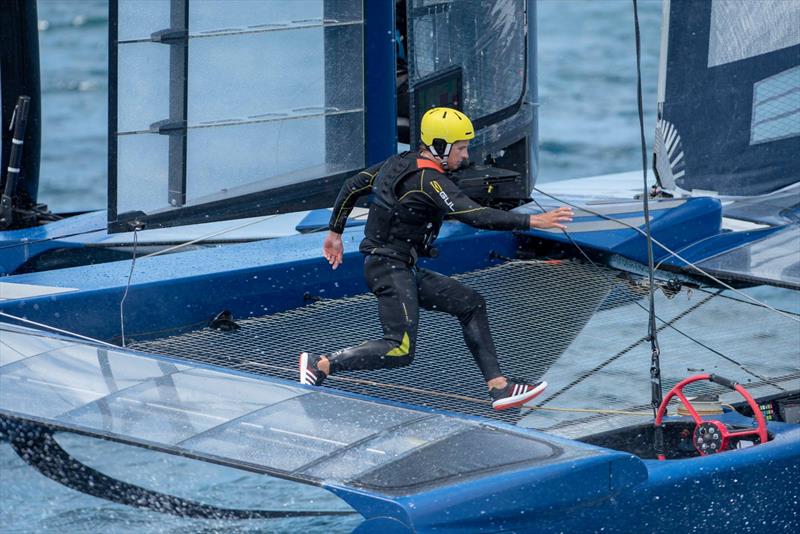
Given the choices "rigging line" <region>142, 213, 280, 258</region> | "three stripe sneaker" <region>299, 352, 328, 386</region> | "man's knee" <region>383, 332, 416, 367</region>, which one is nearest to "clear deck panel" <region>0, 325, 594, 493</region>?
"three stripe sneaker" <region>299, 352, 328, 386</region>

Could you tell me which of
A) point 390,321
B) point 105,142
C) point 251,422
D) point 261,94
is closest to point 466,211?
point 390,321

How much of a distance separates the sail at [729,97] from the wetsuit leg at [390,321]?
195cm

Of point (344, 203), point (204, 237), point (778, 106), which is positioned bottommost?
point (204, 237)

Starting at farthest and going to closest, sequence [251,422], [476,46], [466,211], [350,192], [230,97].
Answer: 1. [476,46]
2. [230,97]
3. [350,192]
4. [466,211]
5. [251,422]

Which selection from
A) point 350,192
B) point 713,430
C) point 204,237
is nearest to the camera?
point 713,430

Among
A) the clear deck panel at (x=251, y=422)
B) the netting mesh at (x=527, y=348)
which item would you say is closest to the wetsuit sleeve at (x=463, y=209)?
the netting mesh at (x=527, y=348)

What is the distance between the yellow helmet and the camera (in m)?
3.42

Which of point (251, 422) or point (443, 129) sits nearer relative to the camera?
point (251, 422)

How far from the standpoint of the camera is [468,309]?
3.45 m

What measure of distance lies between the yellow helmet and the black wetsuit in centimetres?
5

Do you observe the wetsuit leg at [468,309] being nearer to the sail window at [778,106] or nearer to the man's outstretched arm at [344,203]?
the man's outstretched arm at [344,203]

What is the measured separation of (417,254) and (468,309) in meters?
0.21

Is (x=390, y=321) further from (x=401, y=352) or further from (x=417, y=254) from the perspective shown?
(x=417, y=254)

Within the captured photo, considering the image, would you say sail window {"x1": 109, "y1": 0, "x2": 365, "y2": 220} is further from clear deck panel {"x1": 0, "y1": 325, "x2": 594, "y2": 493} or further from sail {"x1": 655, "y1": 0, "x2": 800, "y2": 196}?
sail {"x1": 655, "y1": 0, "x2": 800, "y2": 196}
